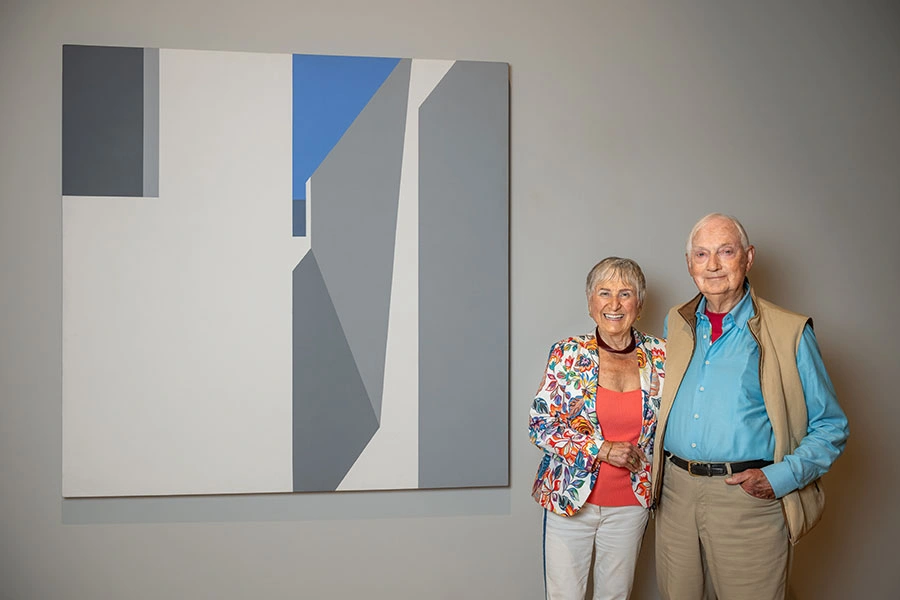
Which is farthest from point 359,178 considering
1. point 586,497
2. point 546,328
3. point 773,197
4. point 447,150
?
point 773,197

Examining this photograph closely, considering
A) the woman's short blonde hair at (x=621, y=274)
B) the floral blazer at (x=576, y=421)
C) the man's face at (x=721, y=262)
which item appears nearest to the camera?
the man's face at (x=721, y=262)

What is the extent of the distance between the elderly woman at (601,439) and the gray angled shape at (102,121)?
1.69m

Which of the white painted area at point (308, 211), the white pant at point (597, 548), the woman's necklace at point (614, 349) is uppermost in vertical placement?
the white painted area at point (308, 211)

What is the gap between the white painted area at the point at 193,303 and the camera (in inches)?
93.8

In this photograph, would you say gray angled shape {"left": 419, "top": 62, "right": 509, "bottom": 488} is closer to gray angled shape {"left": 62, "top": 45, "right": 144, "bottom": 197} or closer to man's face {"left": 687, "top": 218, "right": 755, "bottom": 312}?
man's face {"left": 687, "top": 218, "right": 755, "bottom": 312}

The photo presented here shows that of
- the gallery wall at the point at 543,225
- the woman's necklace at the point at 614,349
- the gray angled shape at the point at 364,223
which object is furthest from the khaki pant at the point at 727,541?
the gray angled shape at the point at 364,223

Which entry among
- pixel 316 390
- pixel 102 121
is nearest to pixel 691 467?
pixel 316 390

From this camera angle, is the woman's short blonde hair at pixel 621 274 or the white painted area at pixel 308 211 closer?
the woman's short blonde hair at pixel 621 274

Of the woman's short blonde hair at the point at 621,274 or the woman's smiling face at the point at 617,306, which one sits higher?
the woman's short blonde hair at the point at 621,274

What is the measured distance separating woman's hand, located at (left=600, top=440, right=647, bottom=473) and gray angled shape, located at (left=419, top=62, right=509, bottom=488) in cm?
56

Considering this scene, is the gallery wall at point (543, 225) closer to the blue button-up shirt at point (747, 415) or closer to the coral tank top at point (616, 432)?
the coral tank top at point (616, 432)

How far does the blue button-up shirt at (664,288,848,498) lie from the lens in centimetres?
185

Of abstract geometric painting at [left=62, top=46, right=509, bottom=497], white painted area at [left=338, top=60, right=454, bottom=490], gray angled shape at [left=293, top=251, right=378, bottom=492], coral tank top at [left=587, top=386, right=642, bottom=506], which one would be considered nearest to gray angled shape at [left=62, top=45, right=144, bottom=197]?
abstract geometric painting at [left=62, top=46, right=509, bottom=497]

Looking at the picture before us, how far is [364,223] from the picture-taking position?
97.4 inches
